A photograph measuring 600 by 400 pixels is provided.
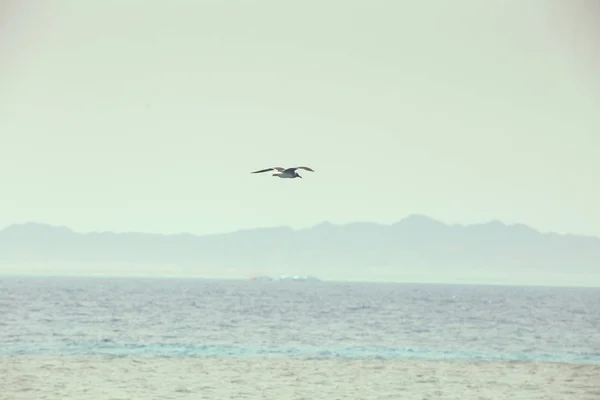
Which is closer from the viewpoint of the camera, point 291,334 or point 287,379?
point 287,379

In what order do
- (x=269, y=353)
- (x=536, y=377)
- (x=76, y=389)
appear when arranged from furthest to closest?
(x=269, y=353) → (x=536, y=377) → (x=76, y=389)

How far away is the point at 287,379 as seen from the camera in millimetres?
42156

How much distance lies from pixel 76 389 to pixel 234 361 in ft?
35.1

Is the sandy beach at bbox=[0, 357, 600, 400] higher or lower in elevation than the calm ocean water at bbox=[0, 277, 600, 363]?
lower

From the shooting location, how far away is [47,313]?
8481 centimetres

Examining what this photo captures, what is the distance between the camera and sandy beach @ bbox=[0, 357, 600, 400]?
127 ft

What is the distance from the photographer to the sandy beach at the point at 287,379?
38.6 m

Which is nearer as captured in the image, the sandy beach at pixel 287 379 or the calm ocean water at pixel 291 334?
the sandy beach at pixel 287 379

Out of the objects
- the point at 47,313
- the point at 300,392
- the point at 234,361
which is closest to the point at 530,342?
the point at 234,361

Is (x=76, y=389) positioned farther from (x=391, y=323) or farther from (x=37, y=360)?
(x=391, y=323)

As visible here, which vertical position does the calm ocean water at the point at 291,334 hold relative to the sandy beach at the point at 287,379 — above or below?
above

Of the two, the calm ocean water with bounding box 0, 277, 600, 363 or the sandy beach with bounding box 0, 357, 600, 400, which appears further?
the calm ocean water with bounding box 0, 277, 600, 363

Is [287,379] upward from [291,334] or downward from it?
downward

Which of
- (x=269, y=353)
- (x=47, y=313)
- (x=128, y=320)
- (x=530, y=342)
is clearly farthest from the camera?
(x=47, y=313)
